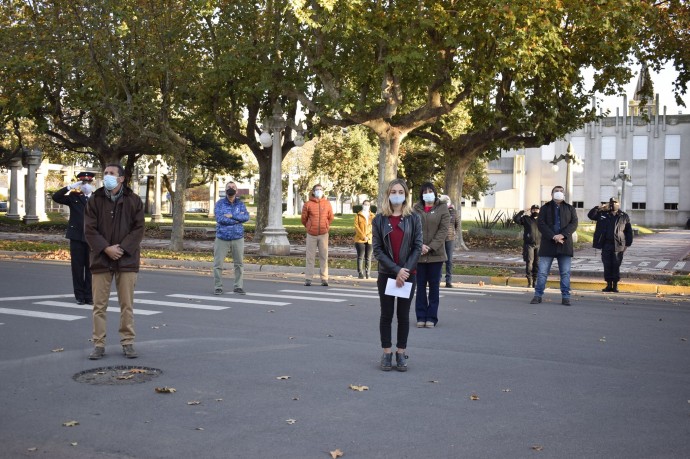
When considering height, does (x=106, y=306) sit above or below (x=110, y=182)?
below

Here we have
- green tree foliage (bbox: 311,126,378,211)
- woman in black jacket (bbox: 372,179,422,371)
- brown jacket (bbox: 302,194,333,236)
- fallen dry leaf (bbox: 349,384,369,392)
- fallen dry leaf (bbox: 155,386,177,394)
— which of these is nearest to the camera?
fallen dry leaf (bbox: 155,386,177,394)

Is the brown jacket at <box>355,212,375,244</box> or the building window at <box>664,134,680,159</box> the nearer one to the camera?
the brown jacket at <box>355,212,375,244</box>

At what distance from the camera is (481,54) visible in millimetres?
22734

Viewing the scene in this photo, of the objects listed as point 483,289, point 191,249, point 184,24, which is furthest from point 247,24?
point 483,289

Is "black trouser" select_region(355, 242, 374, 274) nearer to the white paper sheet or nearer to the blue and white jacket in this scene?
the blue and white jacket

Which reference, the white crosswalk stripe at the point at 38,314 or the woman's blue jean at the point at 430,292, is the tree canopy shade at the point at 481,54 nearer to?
the woman's blue jean at the point at 430,292

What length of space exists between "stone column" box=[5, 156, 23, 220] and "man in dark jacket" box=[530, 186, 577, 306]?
129 ft

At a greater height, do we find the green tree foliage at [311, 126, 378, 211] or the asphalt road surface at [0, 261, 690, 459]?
the green tree foliage at [311, 126, 378, 211]

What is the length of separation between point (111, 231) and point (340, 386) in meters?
3.09

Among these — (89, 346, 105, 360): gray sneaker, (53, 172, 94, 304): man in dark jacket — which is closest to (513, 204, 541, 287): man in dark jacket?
(53, 172, 94, 304): man in dark jacket

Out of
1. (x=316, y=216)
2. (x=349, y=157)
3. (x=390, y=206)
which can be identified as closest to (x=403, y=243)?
(x=390, y=206)

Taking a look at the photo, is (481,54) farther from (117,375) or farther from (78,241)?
(117,375)

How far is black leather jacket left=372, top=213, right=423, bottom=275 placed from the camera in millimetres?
7715

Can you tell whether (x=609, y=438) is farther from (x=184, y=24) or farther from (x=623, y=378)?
(x=184, y=24)
